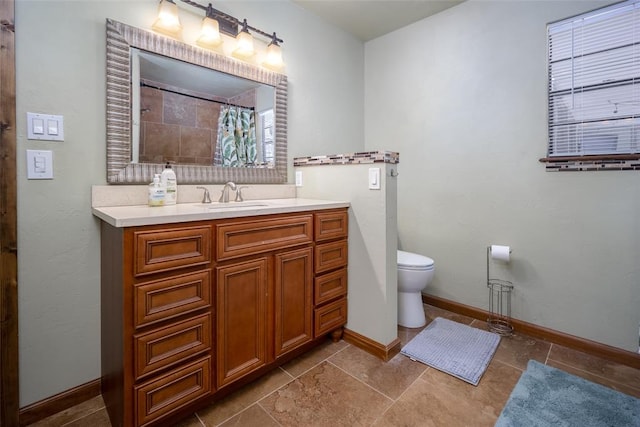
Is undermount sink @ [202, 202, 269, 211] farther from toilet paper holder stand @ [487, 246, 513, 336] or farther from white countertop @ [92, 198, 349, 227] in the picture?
toilet paper holder stand @ [487, 246, 513, 336]

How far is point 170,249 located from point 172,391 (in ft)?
1.88

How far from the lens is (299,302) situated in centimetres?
171

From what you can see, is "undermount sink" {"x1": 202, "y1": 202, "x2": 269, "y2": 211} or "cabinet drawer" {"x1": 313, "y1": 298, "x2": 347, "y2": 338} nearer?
"undermount sink" {"x1": 202, "y1": 202, "x2": 269, "y2": 211}

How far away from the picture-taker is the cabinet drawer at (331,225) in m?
1.78

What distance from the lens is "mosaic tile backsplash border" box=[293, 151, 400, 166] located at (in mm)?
1739

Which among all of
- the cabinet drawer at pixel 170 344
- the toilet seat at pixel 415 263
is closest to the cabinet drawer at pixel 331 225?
the toilet seat at pixel 415 263

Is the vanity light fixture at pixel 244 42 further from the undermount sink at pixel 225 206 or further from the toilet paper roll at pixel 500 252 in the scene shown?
the toilet paper roll at pixel 500 252

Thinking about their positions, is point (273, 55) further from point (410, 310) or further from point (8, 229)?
point (410, 310)

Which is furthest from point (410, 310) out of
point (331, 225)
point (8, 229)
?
point (8, 229)

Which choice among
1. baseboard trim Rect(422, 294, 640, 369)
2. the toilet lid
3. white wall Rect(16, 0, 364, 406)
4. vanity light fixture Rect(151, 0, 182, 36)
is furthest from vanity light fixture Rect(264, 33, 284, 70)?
baseboard trim Rect(422, 294, 640, 369)

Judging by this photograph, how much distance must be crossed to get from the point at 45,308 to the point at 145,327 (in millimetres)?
620

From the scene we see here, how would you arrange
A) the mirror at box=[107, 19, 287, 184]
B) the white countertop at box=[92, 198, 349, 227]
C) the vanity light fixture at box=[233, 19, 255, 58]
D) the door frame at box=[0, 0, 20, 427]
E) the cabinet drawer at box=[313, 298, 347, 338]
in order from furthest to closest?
the vanity light fixture at box=[233, 19, 255, 58], the cabinet drawer at box=[313, 298, 347, 338], the mirror at box=[107, 19, 287, 184], the door frame at box=[0, 0, 20, 427], the white countertop at box=[92, 198, 349, 227]

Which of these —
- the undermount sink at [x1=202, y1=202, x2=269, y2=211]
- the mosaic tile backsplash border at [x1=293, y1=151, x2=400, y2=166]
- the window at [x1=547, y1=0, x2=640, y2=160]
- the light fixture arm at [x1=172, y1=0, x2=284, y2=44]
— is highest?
the light fixture arm at [x1=172, y1=0, x2=284, y2=44]

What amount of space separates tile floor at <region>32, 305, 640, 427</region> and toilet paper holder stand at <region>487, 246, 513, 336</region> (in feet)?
0.85
